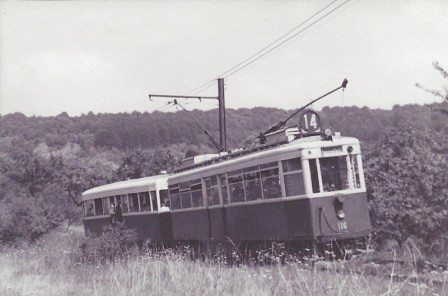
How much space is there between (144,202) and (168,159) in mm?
20158

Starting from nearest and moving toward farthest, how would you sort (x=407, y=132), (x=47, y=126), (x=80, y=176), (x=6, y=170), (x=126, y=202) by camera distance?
(x=407, y=132), (x=126, y=202), (x=6, y=170), (x=80, y=176), (x=47, y=126)

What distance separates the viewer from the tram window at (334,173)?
1236 cm

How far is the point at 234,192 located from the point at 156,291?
21.5ft

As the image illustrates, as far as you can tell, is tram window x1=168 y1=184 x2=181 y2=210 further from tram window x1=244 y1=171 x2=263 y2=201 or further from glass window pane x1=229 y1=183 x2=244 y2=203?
tram window x1=244 y1=171 x2=263 y2=201

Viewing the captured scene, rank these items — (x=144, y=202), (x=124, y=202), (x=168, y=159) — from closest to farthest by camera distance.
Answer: (x=144, y=202), (x=124, y=202), (x=168, y=159)

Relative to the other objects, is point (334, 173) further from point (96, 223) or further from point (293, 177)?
point (96, 223)

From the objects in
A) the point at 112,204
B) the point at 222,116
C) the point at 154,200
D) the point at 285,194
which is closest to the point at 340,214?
the point at 285,194

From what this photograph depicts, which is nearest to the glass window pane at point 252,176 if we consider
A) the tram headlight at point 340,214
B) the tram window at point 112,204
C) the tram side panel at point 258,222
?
the tram side panel at point 258,222

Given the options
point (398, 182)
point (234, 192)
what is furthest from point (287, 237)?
point (398, 182)

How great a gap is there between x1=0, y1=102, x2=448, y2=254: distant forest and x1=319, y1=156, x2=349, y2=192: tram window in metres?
1.27

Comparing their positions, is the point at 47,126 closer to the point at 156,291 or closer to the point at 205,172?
the point at 205,172

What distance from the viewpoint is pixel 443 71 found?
10.7m

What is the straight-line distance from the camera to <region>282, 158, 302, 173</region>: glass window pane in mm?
12219

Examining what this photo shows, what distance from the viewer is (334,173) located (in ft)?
41.2
